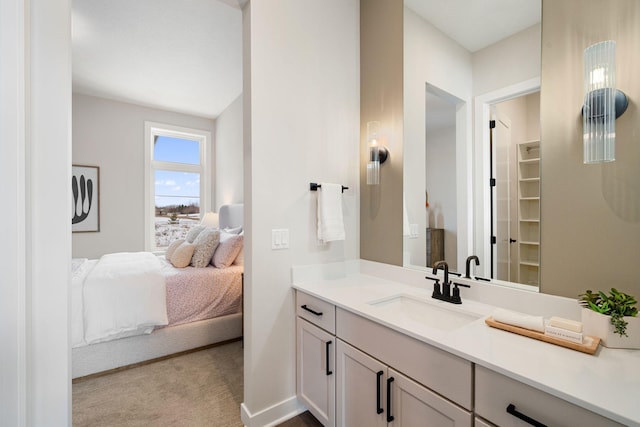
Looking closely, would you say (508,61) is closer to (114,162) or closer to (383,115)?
(383,115)

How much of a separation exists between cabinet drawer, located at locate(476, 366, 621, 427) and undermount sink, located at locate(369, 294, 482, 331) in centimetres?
38

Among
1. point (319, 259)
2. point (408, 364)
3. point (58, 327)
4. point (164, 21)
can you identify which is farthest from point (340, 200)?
point (164, 21)

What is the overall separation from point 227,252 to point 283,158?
1.53 metres

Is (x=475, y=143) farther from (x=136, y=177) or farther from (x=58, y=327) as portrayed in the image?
(x=136, y=177)

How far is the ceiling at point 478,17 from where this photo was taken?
1246 mm

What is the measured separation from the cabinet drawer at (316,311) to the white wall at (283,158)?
0.09 meters

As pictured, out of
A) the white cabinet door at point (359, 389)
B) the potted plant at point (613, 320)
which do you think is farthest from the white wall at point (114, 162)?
the potted plant at point (613, 320)

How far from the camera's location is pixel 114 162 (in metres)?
4.16

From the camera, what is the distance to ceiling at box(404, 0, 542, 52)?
125 centimetres

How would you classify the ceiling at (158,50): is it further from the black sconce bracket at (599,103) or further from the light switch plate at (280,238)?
the black sconce bracket at (599,103)

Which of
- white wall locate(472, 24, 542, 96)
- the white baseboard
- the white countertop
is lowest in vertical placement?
the white baseboard

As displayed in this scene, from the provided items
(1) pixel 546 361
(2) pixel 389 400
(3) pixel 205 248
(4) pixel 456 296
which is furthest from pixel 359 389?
(3) pixel 205 248

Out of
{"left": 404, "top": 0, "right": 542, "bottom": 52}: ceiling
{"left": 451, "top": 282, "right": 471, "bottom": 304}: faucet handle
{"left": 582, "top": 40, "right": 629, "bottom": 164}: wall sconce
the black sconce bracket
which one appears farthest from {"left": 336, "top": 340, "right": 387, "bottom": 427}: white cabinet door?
{"left": 404, "top": 0, "right": 542, "bottom": 52}: ceiling

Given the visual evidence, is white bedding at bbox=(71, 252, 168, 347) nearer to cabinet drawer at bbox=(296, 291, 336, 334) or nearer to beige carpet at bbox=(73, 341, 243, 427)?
beige carpet at bbox=(73, 341, 243, 427)
